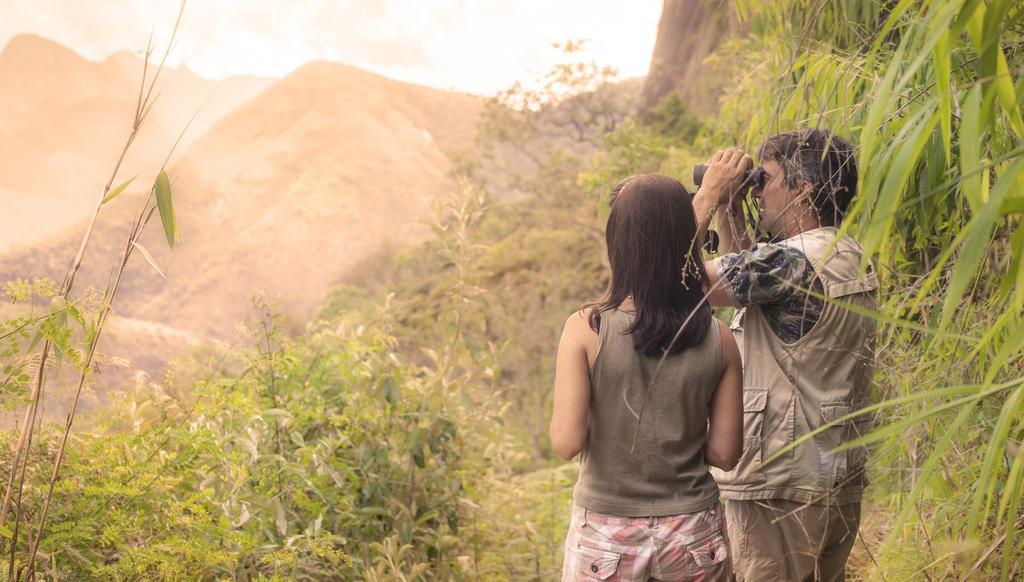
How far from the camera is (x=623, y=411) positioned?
1288 millimetres

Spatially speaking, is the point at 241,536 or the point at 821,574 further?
the point at 241,536

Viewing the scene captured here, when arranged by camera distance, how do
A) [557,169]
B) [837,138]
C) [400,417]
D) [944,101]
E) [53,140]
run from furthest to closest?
[53,140] → [557,169] → [400,417] → [837,138] → [944,101]

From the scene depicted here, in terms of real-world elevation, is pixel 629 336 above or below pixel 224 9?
below

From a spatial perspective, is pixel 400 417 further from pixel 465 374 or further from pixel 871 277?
pixel 871 277

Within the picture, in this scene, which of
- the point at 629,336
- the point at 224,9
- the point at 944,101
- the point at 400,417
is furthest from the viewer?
the point at 224,9

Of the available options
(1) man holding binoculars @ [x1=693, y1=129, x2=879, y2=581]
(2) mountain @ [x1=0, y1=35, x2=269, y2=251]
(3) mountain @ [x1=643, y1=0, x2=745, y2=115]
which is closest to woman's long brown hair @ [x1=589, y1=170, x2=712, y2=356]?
(1) man holding binoculars @ [x1=693, y1=129, x2=879, y2=581]

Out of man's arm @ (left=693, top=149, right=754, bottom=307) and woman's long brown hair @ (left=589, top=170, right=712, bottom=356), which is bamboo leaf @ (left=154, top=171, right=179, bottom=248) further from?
man's arm @ (left=693, top=149, right=754, bottom=307)

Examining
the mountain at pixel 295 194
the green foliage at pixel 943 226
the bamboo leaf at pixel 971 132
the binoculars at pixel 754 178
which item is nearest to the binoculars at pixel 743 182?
the binoculars at pixel 754 178

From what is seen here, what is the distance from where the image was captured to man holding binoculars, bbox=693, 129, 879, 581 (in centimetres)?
142

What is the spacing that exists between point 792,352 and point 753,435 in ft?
0.56

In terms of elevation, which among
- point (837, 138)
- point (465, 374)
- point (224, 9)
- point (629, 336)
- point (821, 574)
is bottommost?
point (821, 574)

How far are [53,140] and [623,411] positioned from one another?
17.9 metres

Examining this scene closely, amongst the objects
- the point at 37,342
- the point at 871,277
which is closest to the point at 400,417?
the point at 37,342

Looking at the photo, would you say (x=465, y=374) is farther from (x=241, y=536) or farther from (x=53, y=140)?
(x=53, y=140)
